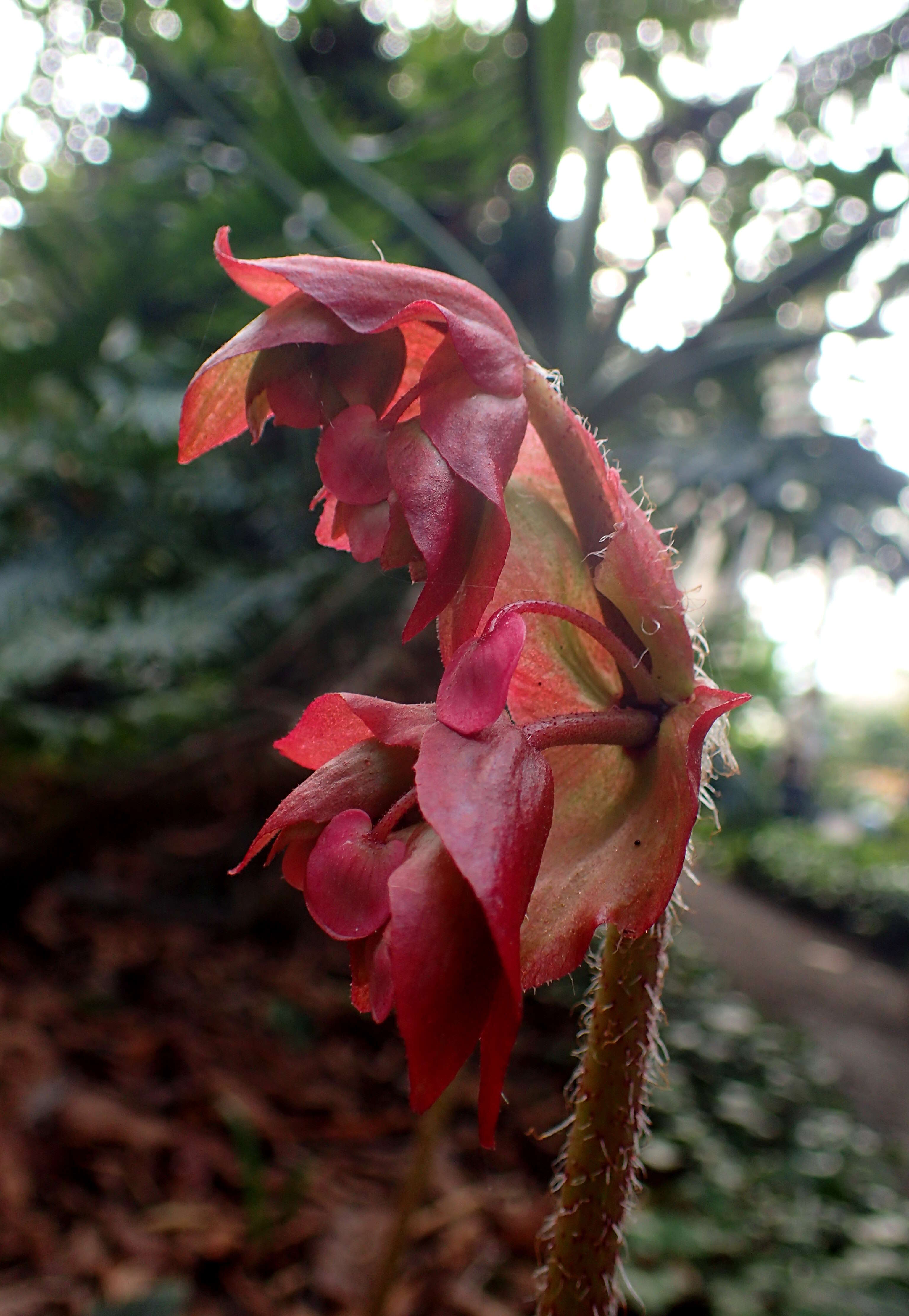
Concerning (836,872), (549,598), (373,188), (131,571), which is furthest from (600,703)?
(836,872)

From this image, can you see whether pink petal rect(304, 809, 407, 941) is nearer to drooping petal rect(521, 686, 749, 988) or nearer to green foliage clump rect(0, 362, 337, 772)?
drooping petal rect(521, 686, 749, 988)

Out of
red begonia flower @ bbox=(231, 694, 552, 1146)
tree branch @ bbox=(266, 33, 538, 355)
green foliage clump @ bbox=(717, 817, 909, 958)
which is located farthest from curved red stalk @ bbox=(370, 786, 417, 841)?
green foliage clump @ bbox=(717, 817, 909, 958)

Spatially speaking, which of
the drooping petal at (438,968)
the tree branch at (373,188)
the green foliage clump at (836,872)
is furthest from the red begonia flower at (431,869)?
the green foliage clump at (836,872)

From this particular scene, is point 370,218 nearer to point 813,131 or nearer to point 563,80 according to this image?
point 563,80

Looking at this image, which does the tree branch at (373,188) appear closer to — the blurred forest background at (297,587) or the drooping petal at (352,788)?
the blurred forest background at (297,587)

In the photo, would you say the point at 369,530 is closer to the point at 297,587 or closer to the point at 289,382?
the point at 289,382

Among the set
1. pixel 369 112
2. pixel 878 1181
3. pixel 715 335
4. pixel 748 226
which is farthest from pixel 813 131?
pixel 878 1181
